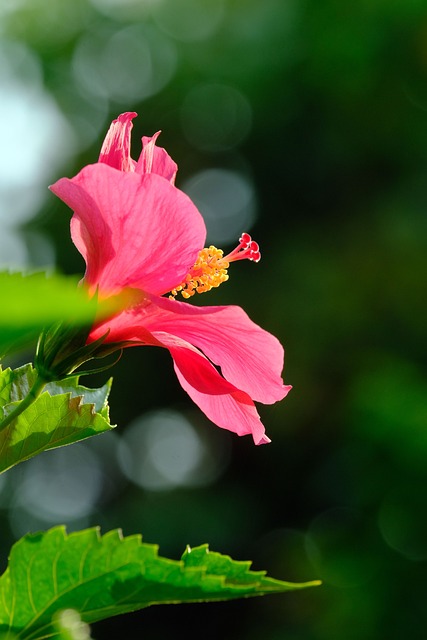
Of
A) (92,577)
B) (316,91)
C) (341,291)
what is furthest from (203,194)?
(92,577)

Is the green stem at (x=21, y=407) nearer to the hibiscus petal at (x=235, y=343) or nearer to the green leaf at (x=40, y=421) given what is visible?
the green leaf at (x=40, y=421)

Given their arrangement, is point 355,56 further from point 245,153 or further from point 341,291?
point 341,291

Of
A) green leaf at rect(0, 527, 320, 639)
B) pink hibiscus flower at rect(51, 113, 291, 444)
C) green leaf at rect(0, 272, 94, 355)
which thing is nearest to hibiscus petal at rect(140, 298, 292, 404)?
pink hibiscus flower at rect(51, 113, 291, 444)

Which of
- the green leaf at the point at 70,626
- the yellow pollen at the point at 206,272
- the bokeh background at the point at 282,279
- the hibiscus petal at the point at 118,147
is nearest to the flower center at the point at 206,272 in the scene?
the yellow pollen at the point at 206,272

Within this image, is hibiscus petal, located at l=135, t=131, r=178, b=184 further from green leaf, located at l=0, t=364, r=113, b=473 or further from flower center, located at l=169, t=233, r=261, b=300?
green leaf, located at l=0, t=364, r=113, b=473

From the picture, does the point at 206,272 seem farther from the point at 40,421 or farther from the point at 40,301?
the point at 40,301

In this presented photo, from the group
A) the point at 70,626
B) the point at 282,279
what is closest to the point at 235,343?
the point at 70,626

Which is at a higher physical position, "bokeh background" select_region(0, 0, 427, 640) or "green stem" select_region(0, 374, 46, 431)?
"green stem" select_region(0, 374, 46, 431)
